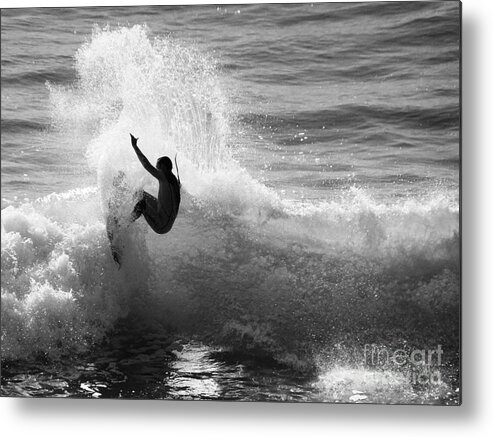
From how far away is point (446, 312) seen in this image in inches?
144

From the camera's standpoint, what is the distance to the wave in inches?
147

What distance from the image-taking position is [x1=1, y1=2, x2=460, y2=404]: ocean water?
370 centimetres

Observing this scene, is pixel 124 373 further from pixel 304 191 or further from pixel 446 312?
pixel 446 312

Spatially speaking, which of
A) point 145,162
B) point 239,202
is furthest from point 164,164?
point 239,202

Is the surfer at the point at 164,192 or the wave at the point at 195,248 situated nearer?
the wave at the point at 195,248

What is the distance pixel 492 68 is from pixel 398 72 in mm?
345

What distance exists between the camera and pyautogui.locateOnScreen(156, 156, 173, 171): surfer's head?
385 centimetres

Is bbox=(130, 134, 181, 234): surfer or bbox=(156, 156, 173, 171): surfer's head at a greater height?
bbox=(156, 156, 173, 171): surfer's head

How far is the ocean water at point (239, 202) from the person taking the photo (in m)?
3.70

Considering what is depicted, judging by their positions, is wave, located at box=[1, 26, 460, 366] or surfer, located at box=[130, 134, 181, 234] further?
surfer, located at box=[130, 134, 181, 234]

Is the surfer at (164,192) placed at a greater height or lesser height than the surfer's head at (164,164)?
lesser

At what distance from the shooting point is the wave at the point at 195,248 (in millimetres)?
3738

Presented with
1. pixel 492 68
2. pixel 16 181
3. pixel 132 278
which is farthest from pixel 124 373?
pixel 492 68

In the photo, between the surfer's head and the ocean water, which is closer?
the ocean water
